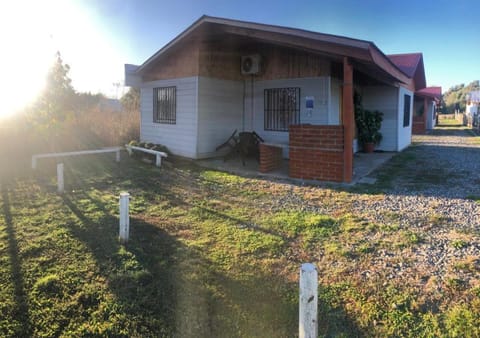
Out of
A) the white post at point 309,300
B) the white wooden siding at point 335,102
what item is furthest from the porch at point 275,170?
the white post at point 309,300

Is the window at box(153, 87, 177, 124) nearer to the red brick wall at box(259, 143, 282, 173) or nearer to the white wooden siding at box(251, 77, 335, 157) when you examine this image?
the white wooden siding at box(251, 77, 335, 157)

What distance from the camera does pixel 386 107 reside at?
1305cm

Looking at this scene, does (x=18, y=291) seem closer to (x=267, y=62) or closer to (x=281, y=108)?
(x=281, y=108)

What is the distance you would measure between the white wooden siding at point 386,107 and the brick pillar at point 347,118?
6.80 metres

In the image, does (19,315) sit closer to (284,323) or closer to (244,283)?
(244,283)

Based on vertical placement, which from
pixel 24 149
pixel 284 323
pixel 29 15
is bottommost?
pixel 284 323

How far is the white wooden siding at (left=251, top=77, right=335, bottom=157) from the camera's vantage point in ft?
31.8

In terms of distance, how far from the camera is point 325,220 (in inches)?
192

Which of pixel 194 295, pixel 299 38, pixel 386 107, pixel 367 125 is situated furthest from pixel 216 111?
pixel 194 295

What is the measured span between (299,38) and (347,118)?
5.98ft

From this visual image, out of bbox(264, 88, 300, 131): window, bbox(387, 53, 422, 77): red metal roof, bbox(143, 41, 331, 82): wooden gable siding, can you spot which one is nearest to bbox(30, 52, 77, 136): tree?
bbox(143, 41, 331, 82): wooden gable siding

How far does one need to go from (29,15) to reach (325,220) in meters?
10.2

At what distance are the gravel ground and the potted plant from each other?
3.55m

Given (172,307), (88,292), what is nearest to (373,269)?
(172,307)
